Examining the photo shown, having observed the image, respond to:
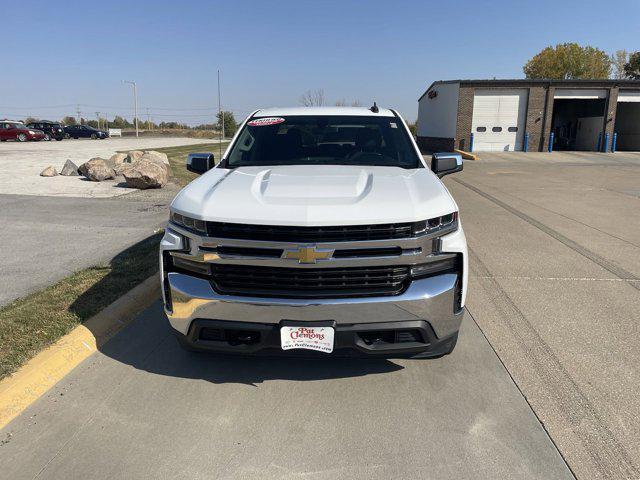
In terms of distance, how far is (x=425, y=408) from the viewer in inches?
122

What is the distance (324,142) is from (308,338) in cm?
224

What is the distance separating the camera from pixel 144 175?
11781 mm

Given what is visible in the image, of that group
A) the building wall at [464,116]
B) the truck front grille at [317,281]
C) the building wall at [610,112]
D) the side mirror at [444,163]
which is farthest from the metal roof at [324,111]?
the building wall at [610,112]

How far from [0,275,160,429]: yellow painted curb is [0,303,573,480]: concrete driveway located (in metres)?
0.09

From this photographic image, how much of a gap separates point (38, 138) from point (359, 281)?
42104mm

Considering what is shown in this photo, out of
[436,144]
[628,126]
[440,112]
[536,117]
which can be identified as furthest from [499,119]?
[628,126]

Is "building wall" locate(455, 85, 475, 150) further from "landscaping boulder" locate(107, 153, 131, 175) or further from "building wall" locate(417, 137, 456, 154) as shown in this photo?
"landscaping boulder" locate(107, 153, 131, 175)

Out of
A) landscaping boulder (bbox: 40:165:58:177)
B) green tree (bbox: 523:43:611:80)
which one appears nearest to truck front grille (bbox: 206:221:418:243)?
landscaping boulder (bbox: 40:165:58:177)

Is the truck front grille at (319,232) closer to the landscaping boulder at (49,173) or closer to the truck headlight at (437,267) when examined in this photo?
the truck headlight at (437,267)

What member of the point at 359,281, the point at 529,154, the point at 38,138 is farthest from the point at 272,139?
the point at 38,138

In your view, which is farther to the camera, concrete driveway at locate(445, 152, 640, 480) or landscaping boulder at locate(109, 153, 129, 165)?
landscaping boulder at locate(109, 153, 129, 165)

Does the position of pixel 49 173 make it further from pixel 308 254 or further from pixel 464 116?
pixel 464 116

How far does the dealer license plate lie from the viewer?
2865 mm

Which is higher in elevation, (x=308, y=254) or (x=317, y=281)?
(x=308, y=254)
